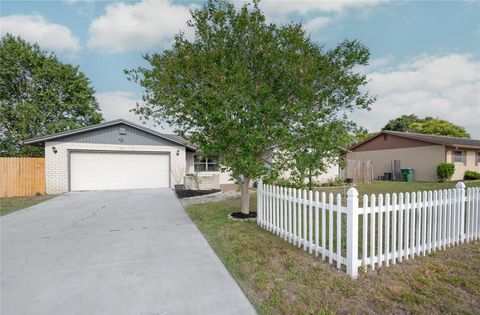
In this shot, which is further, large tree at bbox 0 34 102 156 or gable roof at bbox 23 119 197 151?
large tree at bbox 0 34 102 156

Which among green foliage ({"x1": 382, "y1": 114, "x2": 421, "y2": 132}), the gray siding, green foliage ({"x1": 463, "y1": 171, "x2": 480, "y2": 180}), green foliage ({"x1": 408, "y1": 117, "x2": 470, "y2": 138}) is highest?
green foliage ({"x1": 382, "y1": 114, "x2": 421, "y2": 132})

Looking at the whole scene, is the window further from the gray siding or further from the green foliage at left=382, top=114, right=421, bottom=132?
the green foliage at left=382, top=114, right=421, bottom=132

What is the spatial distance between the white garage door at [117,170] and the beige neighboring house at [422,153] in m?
13.9

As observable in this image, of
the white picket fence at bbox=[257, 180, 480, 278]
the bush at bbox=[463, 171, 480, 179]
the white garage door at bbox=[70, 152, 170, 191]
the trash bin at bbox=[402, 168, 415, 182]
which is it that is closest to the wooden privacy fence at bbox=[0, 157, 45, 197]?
the white garage door at bbox=[70, 152, 170, 191]

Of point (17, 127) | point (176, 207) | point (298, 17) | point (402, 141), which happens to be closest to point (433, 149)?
point (402, 141)

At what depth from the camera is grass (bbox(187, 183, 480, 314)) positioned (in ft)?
8.61

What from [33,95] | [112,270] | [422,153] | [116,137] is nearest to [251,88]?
[112,270]

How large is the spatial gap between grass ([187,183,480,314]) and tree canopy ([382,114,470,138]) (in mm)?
38088

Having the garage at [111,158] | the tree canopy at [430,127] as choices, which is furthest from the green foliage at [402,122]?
the garage at [111,158]

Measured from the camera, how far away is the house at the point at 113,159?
13.0 meters

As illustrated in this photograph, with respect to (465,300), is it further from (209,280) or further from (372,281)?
(209,280)

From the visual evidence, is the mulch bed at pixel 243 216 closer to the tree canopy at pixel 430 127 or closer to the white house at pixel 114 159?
the white house at pixel 114 159

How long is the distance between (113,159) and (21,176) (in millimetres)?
4092

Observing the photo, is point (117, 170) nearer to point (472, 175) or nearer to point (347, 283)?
point (347, 283)
